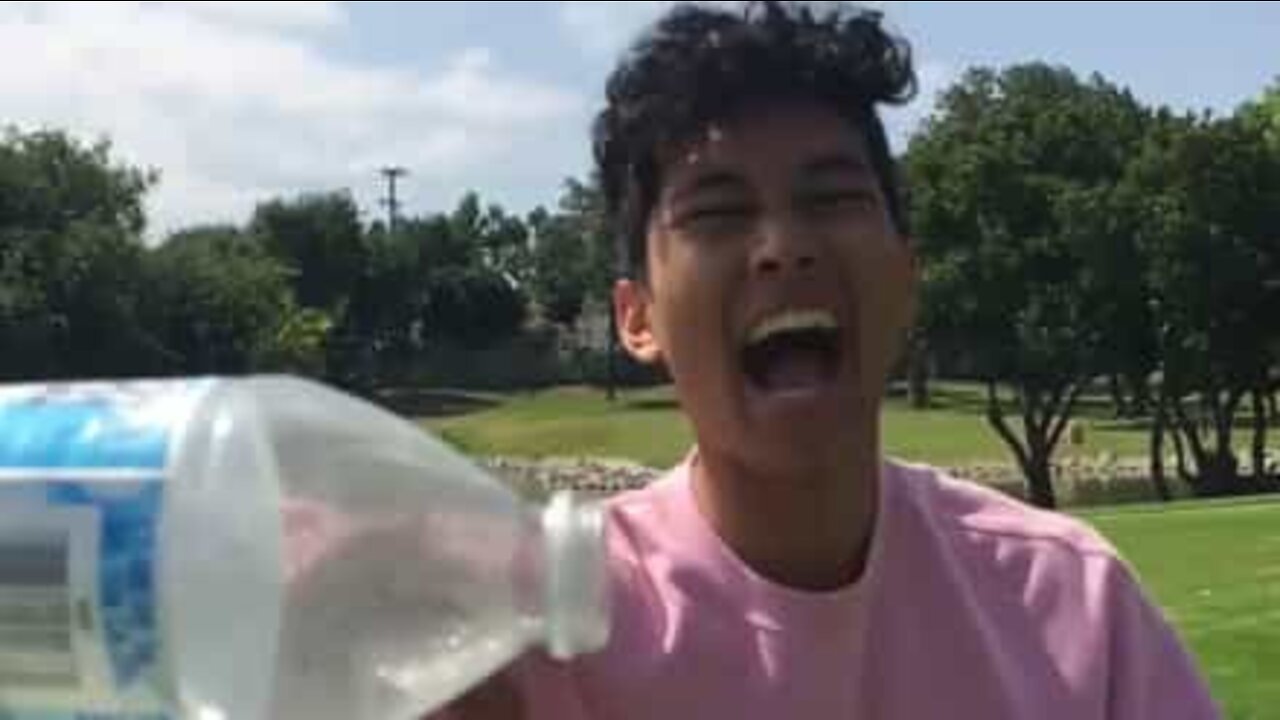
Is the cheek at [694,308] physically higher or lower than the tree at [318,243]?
lower

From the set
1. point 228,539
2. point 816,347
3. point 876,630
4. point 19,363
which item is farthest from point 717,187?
point 19,363

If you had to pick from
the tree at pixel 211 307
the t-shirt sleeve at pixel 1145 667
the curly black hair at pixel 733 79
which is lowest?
the t-shirt sleeve at pixel 1145 667

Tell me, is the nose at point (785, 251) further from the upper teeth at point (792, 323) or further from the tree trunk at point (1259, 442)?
the tree trunk at point (1259, 442)

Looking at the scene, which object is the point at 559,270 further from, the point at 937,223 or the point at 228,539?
the point at 228,539

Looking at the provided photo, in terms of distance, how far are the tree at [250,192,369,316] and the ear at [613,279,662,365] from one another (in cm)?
8812

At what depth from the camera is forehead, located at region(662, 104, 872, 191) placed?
7.93 ft

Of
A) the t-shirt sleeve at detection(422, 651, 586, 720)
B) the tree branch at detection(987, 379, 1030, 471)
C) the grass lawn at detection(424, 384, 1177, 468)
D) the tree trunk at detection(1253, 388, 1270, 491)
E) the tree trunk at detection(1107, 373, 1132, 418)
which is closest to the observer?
the t-shirt sleeve at detection(422, 651, 586, 720)

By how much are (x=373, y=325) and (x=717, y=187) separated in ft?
301

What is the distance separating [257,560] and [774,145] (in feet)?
2.53

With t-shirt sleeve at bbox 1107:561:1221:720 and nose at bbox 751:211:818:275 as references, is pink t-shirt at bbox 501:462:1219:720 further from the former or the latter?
nose at bbox 751:211:818:275

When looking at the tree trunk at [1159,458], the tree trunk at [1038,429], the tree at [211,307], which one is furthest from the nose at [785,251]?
the tree at [211,307]

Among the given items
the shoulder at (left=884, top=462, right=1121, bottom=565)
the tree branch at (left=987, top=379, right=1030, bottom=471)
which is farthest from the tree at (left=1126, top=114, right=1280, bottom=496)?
the shoulder at (left=884, top=462, right=1121, bottom=565)

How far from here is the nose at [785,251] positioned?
7.72ft

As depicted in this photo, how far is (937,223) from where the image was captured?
48000mm
